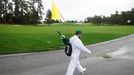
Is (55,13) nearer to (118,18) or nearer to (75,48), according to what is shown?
(75,48)

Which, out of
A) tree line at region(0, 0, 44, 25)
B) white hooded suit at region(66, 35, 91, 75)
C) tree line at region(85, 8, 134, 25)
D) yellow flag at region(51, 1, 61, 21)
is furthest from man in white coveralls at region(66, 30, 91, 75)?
tree line at region(85, 8, 134, 25)

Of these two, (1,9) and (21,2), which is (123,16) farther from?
(1,9)

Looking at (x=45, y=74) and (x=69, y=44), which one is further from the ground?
(x=69, y=44)

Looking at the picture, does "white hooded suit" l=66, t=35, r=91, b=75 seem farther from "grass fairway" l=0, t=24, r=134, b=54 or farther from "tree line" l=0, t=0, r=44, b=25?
"tree line" l=0, t=0, r=44, b=25

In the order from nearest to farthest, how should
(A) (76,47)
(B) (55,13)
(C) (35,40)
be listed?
(A) (76,47), (B) (55,13), (C) (35,40)

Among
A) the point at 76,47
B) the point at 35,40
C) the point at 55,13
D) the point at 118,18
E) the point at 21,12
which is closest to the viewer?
the point at 76,47

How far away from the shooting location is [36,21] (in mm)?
104750

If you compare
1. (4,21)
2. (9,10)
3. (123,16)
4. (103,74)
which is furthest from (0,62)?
(123,16)

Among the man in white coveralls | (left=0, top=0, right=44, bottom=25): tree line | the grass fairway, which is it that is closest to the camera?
the man in white coveralls

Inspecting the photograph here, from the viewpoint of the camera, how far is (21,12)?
105m

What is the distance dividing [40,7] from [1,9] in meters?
20.4

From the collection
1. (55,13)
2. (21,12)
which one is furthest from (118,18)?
(55,13)

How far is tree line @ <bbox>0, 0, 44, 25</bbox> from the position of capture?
3915 inches

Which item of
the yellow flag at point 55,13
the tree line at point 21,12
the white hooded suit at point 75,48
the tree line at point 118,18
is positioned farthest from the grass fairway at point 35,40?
the tree line at point 118,18
